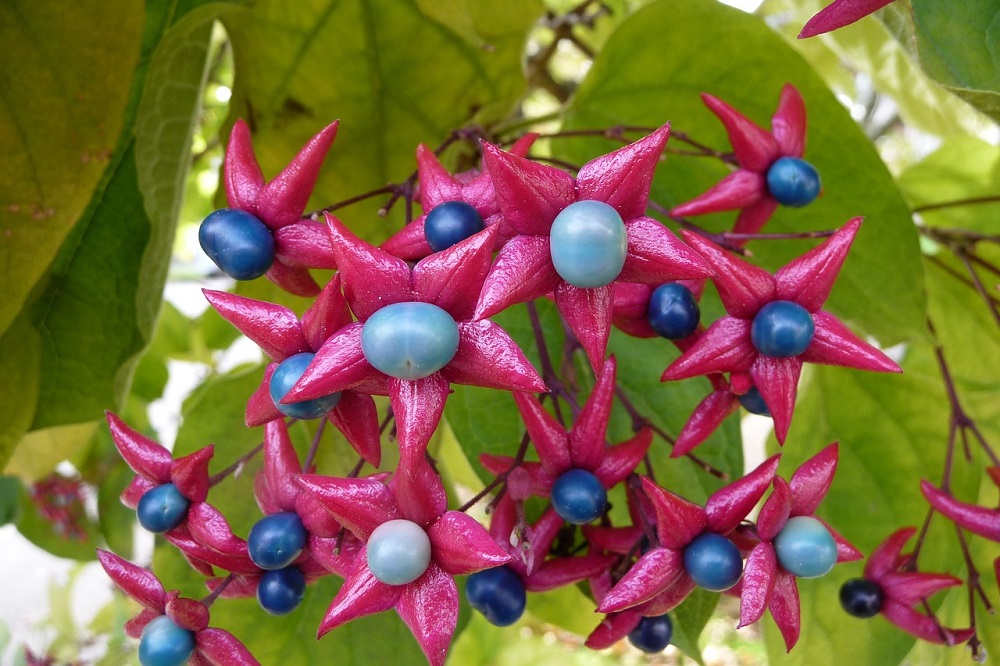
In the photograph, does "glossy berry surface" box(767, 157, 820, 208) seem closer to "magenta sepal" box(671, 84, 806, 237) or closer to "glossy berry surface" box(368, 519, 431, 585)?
"magenta sepal" box(671, 84, 806, 237)

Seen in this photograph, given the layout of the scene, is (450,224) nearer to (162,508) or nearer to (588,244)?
(588,244)

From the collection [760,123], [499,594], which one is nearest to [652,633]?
[499,594]

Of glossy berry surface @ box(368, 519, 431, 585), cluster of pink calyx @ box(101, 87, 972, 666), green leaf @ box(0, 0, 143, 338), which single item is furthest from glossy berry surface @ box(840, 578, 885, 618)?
green leaf @ box(0, 0, 143, 338)

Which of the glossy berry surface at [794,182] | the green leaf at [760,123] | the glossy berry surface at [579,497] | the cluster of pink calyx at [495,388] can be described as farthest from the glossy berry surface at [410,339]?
the green leaf at [760,123]

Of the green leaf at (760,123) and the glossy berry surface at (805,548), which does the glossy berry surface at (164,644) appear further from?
the green leaf at (760,123)

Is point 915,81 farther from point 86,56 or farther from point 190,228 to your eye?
point 190,228

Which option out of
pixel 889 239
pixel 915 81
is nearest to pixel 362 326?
pixel 889 239
